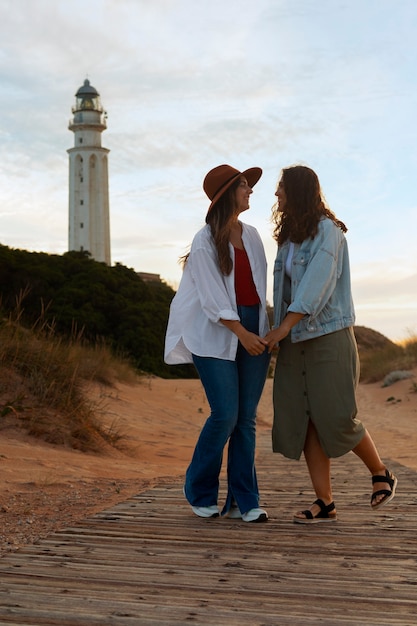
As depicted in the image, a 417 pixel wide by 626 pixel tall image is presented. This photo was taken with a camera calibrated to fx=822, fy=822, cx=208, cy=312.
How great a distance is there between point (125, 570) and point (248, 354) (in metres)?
1.47

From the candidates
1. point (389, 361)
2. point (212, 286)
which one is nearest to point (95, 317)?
point (389, 361)

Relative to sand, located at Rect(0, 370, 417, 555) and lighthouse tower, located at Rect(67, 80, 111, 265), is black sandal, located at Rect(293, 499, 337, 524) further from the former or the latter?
lighthouse tower, located at Rect(67, 80, 111, 265)

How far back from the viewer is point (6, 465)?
7.29 meters

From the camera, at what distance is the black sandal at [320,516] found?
463 cm

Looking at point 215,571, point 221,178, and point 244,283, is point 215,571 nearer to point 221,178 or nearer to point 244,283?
point 244,283

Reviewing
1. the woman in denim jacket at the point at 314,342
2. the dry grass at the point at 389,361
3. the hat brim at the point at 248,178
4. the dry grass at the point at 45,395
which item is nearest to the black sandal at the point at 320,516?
the woman in denim jacket at the point at 314,342

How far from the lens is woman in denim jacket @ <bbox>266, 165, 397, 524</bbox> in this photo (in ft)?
14.6

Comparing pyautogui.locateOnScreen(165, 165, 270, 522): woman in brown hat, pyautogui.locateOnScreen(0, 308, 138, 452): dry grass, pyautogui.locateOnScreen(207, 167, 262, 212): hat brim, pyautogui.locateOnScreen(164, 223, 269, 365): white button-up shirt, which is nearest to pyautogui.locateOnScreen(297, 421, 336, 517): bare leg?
pyautogui.locateOnScreen(165, 165, 270, 522): woman in brown hat

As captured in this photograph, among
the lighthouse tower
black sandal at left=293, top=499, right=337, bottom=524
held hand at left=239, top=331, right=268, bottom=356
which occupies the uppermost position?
the lighthouse tower

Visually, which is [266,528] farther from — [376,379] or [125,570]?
[376,379]

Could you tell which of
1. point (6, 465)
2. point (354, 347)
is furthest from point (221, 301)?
point (6, 465)

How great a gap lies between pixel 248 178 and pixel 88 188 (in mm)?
45191

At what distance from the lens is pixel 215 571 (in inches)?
142

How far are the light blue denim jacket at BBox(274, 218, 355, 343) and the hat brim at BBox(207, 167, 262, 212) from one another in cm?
46
